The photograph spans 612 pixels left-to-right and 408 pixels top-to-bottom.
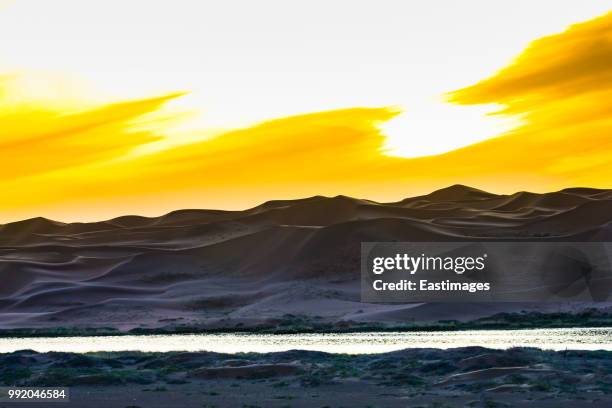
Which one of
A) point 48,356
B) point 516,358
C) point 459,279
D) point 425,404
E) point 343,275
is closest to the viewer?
point 425,404

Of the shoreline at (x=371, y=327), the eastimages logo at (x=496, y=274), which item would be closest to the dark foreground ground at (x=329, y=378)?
the shoreline at (x=371, y=327)

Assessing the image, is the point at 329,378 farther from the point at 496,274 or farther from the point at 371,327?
the point at 496,274

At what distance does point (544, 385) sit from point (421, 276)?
147 metres

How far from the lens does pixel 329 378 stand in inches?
1777

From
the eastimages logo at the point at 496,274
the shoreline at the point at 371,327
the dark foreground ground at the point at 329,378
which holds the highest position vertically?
the eastimages logo at the point at 496,274

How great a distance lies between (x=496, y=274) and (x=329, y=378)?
136 meters

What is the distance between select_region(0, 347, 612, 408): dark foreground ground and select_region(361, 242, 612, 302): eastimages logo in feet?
282

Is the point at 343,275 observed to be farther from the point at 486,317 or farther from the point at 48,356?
the point at 48,356

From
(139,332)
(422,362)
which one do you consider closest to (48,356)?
(422,362)

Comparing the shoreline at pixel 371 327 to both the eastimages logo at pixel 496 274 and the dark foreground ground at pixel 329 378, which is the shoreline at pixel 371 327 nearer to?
the eastimages logo at pixel 496 274

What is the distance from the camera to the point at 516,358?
156 ft

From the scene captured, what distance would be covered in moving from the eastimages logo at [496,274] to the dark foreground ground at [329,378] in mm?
85968

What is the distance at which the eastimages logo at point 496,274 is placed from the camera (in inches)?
6078

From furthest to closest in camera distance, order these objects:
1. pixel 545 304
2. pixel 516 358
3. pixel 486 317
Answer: pixel 545 304
pixel 486 317
pixel 516 358
